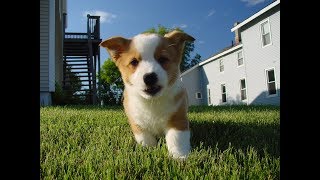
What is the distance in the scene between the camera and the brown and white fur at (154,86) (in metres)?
2.53

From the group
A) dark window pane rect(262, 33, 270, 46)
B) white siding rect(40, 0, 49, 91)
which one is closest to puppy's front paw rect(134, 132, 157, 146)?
white siding rect(40, 0, 49, 91)

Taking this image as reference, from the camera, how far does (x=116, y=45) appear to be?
111 inches

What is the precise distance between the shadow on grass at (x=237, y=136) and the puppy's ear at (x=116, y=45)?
3.10 ft

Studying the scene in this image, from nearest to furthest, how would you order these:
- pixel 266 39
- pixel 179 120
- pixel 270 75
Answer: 1. pixel 179 120
2. pixel 270 75
3. pixel 266 39

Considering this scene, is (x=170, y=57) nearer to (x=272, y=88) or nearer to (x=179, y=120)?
(x=179, y=120)

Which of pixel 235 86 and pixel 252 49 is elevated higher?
pixel 252 49

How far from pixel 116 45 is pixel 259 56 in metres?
15.3

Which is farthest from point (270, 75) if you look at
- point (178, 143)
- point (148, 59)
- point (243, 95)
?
point (148, 59)

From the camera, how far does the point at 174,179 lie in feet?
6.43
